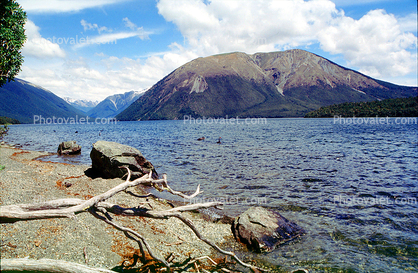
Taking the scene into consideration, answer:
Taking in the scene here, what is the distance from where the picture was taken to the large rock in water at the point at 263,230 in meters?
8.90

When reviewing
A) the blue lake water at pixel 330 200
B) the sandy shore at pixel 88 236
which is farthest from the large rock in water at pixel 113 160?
the sandy shore at pixel 88 236

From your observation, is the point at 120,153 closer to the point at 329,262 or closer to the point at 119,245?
the point at 119,245

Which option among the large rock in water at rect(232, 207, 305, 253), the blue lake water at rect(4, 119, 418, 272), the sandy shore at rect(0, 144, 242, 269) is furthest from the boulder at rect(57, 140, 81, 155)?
the large rock in water at rect(232, 207, 305, 253)

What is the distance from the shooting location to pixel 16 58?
18078 mm

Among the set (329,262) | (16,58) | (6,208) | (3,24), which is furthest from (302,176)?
(3,24)

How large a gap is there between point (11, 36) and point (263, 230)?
71.1ft

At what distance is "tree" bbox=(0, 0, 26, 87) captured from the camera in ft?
55.0

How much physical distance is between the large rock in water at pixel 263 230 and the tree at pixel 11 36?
20.1 m

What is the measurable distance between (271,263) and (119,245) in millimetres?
5277

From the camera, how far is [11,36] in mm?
16859

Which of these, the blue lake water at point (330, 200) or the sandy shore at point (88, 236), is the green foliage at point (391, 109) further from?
the sandy shore at point (88, 236)

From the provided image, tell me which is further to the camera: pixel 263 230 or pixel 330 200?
pixel 330 200

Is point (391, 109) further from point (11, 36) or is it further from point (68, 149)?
point (11, 36)

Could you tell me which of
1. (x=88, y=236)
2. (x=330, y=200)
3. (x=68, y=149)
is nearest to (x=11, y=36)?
(x=88, y=236)
